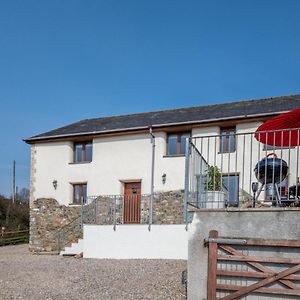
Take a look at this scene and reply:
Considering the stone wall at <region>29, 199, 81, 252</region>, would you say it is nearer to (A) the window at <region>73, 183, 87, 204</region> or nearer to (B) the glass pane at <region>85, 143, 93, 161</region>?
(A) the window at <region>73, 183, 87, 204</region>

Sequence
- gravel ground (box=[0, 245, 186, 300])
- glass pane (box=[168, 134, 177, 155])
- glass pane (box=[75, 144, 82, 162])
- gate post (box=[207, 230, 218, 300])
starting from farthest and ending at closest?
glass pane (box=[75, 144, 82, 162]), glass pane (box=[168, 134, 177, 155]), gravel ground (box=[0, 245, 186, 300]), gate post (box=[207, 230, 218, 300])

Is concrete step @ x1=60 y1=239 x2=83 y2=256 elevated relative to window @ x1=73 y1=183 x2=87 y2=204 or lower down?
lower down

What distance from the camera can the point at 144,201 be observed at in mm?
17875

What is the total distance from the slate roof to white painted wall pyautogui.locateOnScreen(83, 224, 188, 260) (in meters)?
5.20

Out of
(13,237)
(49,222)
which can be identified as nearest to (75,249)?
(49,222)

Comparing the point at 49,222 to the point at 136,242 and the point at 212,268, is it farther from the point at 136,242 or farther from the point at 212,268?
the point at 212,268

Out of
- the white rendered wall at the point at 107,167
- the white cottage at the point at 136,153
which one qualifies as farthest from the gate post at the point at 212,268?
the white rendered wall at the point at 107,167

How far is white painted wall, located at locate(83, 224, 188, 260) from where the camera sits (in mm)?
13953

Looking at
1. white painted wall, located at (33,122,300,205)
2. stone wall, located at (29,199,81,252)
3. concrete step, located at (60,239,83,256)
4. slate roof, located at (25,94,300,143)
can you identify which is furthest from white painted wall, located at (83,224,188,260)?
slate roof, located at (25,94,300,143)

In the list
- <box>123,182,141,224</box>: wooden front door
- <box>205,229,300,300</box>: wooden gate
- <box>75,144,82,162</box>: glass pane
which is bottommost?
<box>123,182,141,224</box>: wooden front door

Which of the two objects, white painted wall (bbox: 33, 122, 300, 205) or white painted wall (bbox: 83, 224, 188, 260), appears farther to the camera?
white painted wall (bbox: 33, 122, 300, 205)

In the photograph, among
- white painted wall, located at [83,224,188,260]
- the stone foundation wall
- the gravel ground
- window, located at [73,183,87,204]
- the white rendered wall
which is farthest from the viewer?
window, located at [73,183,87,204]

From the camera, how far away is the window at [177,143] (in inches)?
717

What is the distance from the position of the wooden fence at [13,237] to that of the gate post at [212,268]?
21.8m
